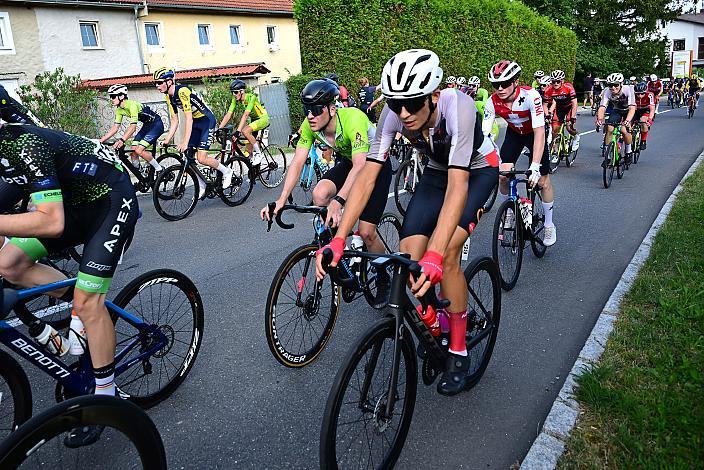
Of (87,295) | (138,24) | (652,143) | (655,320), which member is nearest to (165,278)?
(87,295)

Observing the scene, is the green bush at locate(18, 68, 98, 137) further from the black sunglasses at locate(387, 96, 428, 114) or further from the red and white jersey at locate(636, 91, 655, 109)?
the red and white jersey at locate(636, 91, 655, 109)

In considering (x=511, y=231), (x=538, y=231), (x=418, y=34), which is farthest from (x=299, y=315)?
(x=418, y=34)

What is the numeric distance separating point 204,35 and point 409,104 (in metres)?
28.5

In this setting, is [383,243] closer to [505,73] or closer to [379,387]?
[379,387]

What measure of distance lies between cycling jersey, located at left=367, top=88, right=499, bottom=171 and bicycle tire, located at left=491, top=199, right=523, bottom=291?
152 centimetres

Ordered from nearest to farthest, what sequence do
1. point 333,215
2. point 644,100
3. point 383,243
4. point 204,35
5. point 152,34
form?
point 333,215
point 383,243
point 644,100
point 152,34
point 204,35

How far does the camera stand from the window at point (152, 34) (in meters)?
25.8

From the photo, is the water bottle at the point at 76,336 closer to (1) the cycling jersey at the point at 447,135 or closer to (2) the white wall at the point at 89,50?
(1) the cycling jersey at the point at 447,135

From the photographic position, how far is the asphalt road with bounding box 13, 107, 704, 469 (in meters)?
3.05

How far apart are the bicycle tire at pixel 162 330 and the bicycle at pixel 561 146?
1081 cm

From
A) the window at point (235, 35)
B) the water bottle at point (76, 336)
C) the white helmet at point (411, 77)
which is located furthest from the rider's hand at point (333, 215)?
the window at point (235, 35)

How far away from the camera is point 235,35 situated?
2997 centimetres

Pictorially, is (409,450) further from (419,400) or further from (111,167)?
(111,167)

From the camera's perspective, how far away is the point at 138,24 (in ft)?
81.8
